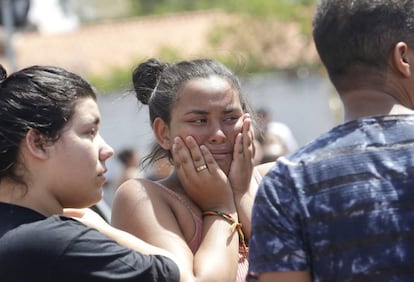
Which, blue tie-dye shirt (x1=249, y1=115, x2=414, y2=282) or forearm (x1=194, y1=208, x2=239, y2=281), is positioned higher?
blue tie-dye shirt (x1=249, y1=115, x2=414, y2=282)

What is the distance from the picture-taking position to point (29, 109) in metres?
3.23

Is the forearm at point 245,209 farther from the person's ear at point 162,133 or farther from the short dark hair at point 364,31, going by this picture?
the short dark hair at point 364,31

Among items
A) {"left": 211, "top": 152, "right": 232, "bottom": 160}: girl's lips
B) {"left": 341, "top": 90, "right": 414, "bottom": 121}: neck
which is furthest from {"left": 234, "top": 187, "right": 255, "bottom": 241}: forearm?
{"left": 341, "top": 90, "right": 414, "bottom": 121}: neck

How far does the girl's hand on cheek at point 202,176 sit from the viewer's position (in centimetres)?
355

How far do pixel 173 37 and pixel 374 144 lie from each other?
33.1 metres

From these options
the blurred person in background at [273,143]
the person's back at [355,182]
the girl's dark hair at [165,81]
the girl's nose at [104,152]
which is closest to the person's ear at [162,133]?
the girl's dark hair at [165,81]

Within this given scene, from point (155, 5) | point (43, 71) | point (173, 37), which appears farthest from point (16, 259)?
point (155, 5)

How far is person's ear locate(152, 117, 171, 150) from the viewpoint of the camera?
3756mm

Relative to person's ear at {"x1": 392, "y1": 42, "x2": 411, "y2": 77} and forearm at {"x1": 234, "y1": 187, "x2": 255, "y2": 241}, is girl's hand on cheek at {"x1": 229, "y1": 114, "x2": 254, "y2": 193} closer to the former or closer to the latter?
forearm at {"x1": 234, "y1": 187, "x2": 255, "y2": 241}

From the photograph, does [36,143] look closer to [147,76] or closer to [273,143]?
[147,76]

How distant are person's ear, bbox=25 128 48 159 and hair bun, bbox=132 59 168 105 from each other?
0.72 metres

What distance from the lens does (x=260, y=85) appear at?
22.2m

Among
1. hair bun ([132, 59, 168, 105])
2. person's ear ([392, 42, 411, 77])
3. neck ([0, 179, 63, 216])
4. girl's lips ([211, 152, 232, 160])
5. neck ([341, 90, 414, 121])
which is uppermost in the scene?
person's ear ([392, 42, 411, 77])

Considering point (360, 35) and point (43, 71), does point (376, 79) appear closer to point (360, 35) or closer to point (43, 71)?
point (360, 35)
